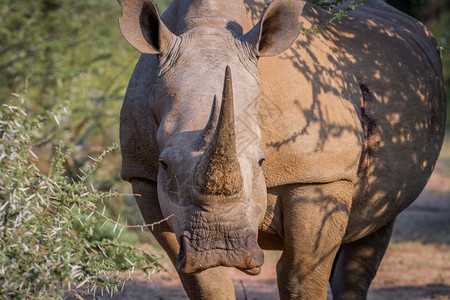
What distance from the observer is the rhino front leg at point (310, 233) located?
5113mm

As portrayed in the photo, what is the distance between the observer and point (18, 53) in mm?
10156

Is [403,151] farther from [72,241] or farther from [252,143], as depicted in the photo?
[72,241]

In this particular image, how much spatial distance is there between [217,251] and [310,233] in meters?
1.16

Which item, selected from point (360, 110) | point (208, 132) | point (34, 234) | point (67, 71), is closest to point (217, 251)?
point (208, 132)

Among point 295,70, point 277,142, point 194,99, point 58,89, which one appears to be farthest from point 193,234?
point 58,89

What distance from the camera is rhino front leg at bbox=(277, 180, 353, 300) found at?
5.11 m

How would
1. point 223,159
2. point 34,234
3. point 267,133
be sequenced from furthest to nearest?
1. point 267,133
2. point 223,159
3. point 34,234

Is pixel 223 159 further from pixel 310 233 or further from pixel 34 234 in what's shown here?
pixel 310 233

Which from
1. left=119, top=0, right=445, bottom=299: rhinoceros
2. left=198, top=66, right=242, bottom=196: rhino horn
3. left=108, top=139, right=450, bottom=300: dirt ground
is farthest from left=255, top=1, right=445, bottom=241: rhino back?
left=108, top=139, right=450, bottom=300: dirt ground

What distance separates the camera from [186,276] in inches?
213

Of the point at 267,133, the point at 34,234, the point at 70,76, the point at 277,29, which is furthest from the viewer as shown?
the point at 70,76

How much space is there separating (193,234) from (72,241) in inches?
24.1

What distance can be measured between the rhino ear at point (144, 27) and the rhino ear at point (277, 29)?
47cm

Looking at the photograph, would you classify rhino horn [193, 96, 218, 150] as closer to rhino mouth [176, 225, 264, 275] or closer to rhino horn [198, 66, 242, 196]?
rhino horn [198, 66, 242, 196]
